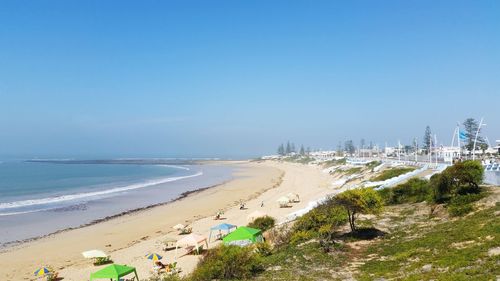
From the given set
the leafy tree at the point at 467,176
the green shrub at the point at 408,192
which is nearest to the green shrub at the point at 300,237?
the leafy tree at the point at 467,176

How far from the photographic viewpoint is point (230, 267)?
42.2 feet

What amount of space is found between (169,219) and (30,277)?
46.6 ft

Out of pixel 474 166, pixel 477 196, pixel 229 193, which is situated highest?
pixel 474 166

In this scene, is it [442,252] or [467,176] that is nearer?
[442,252]

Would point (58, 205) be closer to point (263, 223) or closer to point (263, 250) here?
point (263, 223)

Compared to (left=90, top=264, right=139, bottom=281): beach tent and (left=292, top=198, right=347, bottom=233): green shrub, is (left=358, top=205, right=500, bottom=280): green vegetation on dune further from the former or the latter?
(left=90, top=264, right=139, bottom=281): beach tent

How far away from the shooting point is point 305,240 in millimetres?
17000

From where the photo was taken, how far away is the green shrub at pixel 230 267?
12.7m

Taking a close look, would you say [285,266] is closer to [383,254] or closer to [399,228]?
[383,254]

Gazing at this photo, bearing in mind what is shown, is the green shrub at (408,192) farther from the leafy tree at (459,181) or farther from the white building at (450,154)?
the white building at (450,154)

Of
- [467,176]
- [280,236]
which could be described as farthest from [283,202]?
[467,176]

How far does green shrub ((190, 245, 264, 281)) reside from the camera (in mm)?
12711

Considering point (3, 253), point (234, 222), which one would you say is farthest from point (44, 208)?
point (234, 222)

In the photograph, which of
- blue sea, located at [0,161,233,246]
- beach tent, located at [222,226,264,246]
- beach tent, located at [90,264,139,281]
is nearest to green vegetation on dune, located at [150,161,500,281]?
beach tent, located at [222,226,264,246]
